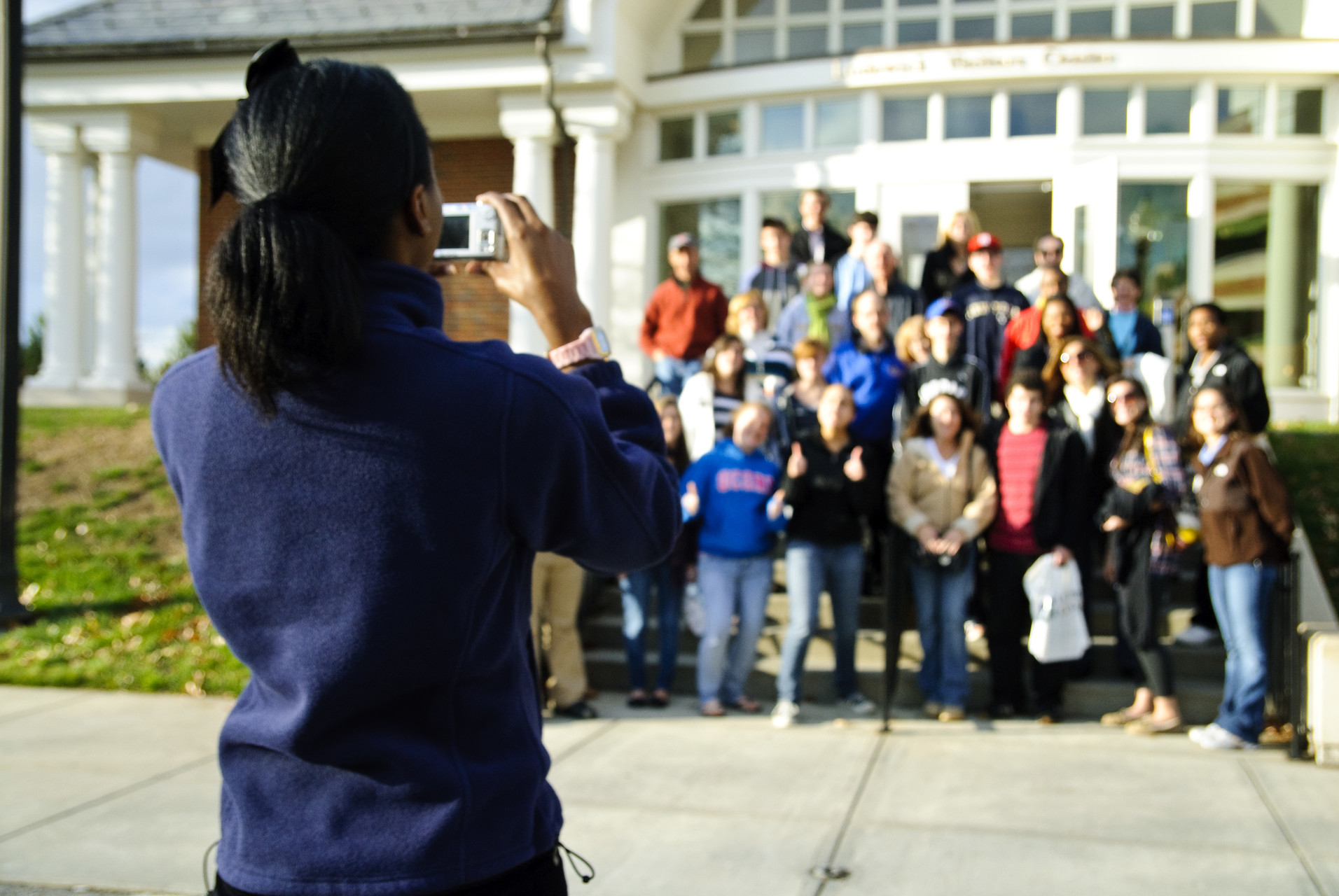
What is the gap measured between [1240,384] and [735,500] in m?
3.68

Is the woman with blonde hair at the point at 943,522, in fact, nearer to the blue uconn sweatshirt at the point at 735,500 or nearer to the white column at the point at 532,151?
the blue uconn sweatshirt at the point at 735,500

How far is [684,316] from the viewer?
385 inches

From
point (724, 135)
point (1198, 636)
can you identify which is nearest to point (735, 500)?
point (1198, 636)

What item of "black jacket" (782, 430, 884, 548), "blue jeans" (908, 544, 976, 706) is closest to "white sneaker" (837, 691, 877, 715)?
"blue jeans" (908, 544, 976, 706)

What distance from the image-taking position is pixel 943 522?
24.3 ft

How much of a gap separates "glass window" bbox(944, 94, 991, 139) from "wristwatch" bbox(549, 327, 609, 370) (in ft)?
45.0

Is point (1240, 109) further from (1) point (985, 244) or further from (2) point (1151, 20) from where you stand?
(1) point (985, 244)

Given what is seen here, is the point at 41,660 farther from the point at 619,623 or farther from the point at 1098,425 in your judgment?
the point at 1098,425

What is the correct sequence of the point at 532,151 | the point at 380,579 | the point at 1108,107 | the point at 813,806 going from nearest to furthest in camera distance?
1. the point at 380,579
2. the point at 813,806
3. the point at 1108,107
4. the point at 532,151

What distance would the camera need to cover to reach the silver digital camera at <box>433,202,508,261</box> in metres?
1.64

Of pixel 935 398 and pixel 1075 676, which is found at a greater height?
pixel 935 398

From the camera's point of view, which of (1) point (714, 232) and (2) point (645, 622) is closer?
(2) point (645, 622)

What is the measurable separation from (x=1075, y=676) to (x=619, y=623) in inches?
122

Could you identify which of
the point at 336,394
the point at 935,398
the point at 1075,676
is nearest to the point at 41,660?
the point at 935,398
